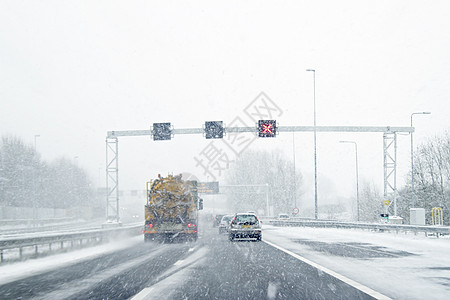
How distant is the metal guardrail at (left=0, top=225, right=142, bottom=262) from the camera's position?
48.8ft

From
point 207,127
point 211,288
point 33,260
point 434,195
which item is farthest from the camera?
point 434,195

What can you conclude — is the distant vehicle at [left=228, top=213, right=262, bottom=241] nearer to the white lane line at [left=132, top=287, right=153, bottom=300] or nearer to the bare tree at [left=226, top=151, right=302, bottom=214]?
the white lane line at [left=132, top=287, right=153, bottom=300]

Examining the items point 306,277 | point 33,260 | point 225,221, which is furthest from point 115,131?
point 306,277

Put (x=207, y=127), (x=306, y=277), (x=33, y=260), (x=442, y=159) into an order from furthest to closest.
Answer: (x=442, y=159) < (x=207, y=127) < (x=33, y=260) < (x=306, y=277)

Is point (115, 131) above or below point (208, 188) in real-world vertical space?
above

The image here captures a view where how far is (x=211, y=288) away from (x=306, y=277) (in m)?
2.48

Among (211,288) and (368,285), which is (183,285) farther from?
(368,285)

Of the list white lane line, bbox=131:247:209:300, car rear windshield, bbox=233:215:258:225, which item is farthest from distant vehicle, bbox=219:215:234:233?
Result: white lane line, bbox=131:247:209:300

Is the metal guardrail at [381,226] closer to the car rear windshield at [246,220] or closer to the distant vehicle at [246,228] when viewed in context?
the distant vehicle at [246,228]

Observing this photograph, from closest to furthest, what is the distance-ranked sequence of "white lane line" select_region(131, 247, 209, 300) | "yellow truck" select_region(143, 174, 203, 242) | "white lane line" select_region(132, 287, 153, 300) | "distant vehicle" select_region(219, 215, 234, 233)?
"white lane line" select_region(132, 287, 153, 300)
"white lane line" select_region(131, 247, 209, 300)
"yellow truck" select_region(143, 174, 203, 242)
"distant vehicle" select_region(219, 215, 234, 233)

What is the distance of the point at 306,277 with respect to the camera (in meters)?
10.4

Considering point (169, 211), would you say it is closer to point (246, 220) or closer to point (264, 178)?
point (246, 220)

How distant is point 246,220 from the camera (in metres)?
23.7

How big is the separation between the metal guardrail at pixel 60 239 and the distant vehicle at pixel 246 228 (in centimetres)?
670
